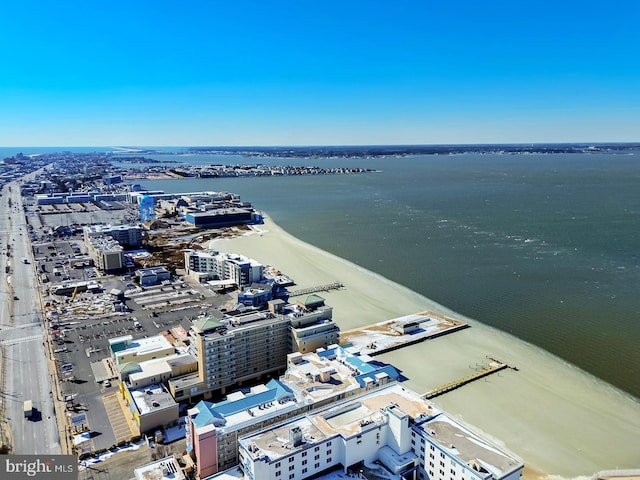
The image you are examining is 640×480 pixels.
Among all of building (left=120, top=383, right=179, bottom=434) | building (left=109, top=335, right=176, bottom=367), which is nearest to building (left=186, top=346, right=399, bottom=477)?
building (left=120, top=383, right=179, bottom=434)

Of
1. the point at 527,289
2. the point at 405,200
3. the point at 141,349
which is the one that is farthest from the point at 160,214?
the point at 527,289

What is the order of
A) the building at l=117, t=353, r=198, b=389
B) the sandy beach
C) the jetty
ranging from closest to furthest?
the sandy beach
the building at l=117, t=353, r=198, b=389
the jetty

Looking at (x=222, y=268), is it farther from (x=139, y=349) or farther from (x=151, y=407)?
(x=151, y=407)

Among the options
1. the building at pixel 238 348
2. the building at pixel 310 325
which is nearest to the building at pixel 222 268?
the building at pixel 310 325

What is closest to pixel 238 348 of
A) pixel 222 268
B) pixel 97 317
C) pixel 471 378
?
pixel 471 378

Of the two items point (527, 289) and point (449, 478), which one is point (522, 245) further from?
point (449, 478)

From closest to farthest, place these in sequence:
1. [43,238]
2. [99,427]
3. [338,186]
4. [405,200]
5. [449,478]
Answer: [449,478] < [99,427] < [43,238] < [405,200] < [338,186]

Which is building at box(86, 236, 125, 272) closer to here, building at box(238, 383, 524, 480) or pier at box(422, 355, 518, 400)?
building at box(238, 383, 524, 480)
